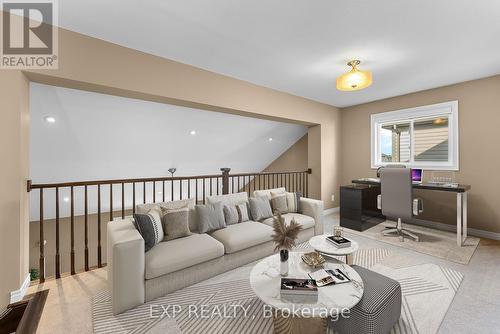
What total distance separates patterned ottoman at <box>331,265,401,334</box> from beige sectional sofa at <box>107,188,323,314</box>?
1.25 metres

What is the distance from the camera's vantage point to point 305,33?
2279mm

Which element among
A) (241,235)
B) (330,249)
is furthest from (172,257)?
(330,249)

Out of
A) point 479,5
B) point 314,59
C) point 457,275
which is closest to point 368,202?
point 457,275

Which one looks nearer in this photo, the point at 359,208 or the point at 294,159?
the point at 359,208

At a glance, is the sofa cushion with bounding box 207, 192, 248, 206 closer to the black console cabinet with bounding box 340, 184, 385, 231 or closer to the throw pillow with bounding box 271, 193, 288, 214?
the throw pillow with bounding box 271, 193, 288, 214

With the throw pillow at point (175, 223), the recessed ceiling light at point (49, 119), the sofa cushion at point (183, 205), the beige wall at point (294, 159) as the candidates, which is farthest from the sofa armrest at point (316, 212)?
the recessed ceiling light at point (49, 119)

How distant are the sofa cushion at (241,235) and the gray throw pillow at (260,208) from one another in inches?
9.6

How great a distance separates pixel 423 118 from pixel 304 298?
4.48m

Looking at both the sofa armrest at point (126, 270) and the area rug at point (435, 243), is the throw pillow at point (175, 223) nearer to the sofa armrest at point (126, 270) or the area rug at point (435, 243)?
the sofa armrest at point (126, 270)

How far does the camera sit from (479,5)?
1.85m

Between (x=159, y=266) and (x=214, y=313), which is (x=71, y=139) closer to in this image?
(x=159, y=266)

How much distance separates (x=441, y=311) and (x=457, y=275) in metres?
0.89

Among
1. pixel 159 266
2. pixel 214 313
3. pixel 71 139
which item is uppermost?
pixel 71 139

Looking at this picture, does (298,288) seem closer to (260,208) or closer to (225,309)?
(225,309)
